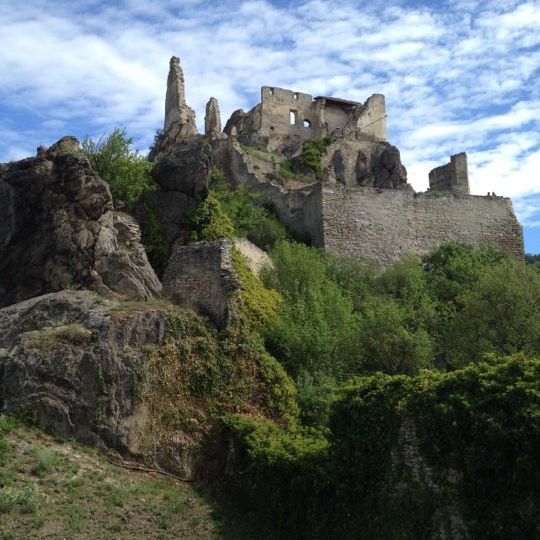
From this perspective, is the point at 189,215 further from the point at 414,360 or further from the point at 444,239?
the point at 444,239

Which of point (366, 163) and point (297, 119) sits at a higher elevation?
point (297, 119)

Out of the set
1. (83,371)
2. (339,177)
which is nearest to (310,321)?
(83,371)

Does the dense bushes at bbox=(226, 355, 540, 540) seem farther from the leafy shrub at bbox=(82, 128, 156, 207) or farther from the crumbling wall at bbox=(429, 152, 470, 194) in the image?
the crumbling wall at bbox=(429, 152, 470, 194)

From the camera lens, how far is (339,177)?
4606 centimetres

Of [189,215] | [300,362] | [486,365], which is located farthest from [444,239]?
[486,365]

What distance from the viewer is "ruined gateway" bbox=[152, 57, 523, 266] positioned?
3344 centimetres

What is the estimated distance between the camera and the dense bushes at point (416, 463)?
1369 cm

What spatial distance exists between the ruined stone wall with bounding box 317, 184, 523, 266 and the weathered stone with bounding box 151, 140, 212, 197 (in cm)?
640

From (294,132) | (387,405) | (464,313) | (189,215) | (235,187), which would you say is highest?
(294,132)

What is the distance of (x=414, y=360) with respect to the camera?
2295cm

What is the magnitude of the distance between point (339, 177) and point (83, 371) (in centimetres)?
2941

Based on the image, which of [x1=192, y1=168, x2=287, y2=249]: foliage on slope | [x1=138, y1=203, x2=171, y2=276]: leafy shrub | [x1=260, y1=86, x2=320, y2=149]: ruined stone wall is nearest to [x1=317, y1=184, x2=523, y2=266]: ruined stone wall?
[x1=192, y1=168, x2=287, y2=249]: foliage on slope

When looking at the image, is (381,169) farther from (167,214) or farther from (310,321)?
(310,321)

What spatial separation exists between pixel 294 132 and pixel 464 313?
31.1 metres
